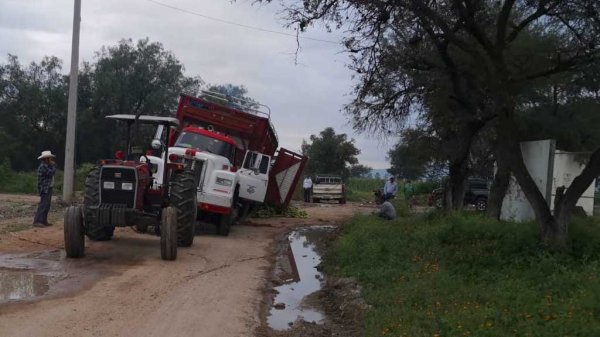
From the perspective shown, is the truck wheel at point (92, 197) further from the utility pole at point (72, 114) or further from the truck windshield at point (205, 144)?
the utility pole at point (72, 114)

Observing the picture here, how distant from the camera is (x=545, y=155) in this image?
13.2m

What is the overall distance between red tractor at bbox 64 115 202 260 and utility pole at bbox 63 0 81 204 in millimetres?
8724

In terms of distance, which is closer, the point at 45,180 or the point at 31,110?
the point at 45,180

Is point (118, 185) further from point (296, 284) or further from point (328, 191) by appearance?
point (328, 191)

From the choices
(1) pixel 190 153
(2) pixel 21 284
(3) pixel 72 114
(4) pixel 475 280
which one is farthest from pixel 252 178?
(4) pixel 475 280

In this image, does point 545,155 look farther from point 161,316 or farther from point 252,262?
point 161,316

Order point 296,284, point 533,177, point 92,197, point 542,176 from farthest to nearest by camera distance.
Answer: point 533,177 < point 542,176 < point 92,197 < point 296,284

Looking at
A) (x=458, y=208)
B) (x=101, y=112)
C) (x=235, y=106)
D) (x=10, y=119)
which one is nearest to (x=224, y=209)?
(x=235, y=106)

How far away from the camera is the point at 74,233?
11.2 m

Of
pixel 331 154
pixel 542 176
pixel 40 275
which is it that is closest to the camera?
pixel 40 275

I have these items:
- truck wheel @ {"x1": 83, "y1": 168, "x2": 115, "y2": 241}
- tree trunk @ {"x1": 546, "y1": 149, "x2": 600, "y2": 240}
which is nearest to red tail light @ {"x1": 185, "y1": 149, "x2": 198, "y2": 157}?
truck wheel @ {"x1": 83, "y1": 168, "x2": 115, "y2": 241}

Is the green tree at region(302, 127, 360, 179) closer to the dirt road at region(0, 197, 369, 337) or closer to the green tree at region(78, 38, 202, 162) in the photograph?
the green tree at region(78, 38, 202, 162)

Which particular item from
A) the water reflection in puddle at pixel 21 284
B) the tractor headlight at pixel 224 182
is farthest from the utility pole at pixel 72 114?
the water reflection in puddle at pixel 21 284

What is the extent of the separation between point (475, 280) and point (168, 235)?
18.0ft
